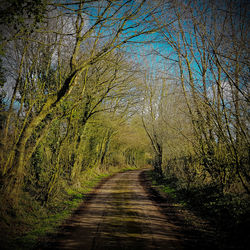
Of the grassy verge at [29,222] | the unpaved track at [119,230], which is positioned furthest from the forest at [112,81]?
the unpaved track at [119,230]

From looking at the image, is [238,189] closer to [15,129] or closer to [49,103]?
[49,103]

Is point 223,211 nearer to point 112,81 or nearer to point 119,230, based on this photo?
point 119,230

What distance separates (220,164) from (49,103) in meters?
6.31

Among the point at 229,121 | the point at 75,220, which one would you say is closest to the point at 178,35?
the point at 229,121

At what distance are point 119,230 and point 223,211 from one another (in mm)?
3080

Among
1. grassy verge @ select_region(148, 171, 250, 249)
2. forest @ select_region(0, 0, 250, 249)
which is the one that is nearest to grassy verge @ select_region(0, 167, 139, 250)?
forest @ select_region(0, 0, 250, 249)

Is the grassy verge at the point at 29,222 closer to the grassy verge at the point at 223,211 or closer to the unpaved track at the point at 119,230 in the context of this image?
the unpaved track at the point at 119,230

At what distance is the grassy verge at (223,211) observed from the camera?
10.9 feet

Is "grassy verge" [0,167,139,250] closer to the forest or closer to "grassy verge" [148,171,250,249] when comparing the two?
the forest

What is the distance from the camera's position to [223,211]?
4.46 m

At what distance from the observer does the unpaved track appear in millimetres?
3268

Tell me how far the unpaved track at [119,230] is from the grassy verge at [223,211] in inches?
42.7

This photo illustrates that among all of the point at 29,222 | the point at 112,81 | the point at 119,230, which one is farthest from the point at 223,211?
the point at 112,81

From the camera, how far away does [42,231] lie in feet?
12.5
